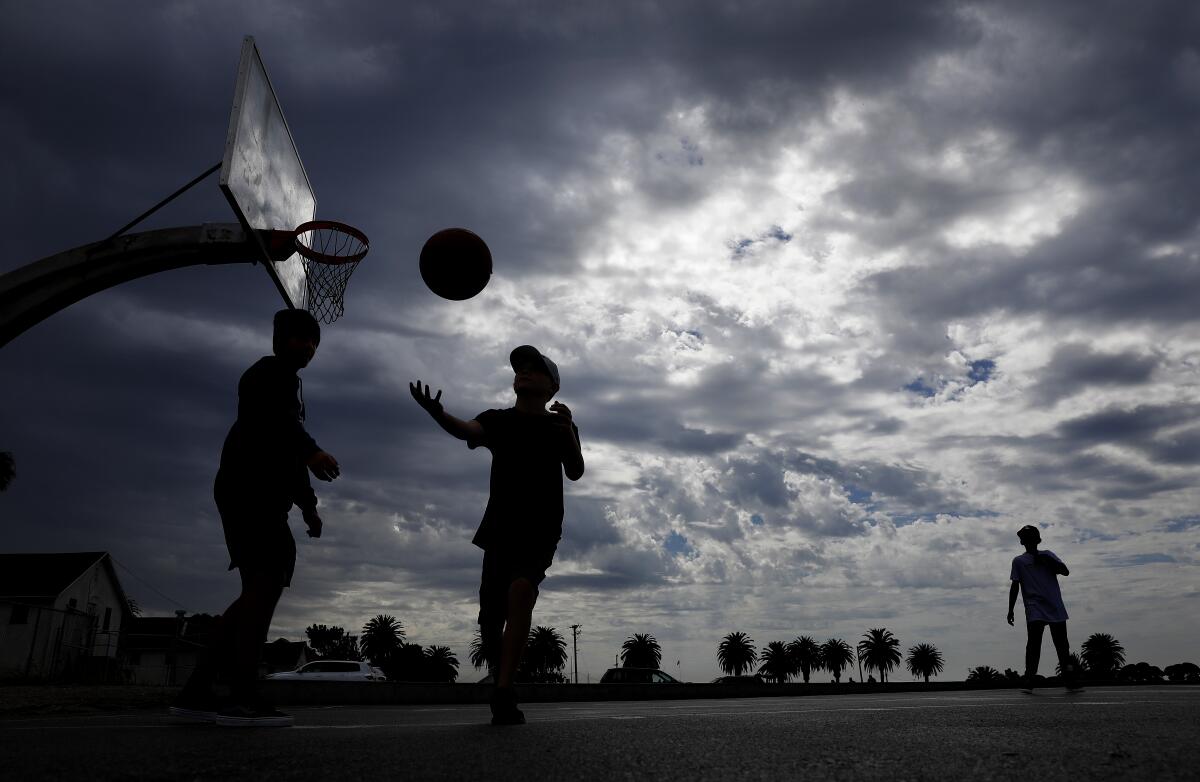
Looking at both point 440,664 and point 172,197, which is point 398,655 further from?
point 172,197

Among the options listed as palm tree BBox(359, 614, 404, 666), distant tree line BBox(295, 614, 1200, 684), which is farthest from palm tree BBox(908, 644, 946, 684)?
palm tree BBox(359, 614, 404, 666)

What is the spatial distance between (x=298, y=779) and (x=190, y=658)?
70689 millimetres

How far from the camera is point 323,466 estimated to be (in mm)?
4105

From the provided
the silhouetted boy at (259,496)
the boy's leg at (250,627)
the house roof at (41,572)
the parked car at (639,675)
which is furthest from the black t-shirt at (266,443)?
the house roof at (41,572)

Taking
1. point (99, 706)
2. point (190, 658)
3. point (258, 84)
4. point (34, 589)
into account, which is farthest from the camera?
point (190, 658)

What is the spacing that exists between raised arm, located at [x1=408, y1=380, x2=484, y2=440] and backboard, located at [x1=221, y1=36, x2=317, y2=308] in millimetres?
4371

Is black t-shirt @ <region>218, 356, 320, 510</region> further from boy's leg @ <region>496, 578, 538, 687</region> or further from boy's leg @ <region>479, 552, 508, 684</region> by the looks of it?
boy's leg @ <region>496, 578, 538, 687</region>

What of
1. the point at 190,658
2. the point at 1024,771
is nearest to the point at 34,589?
the point at 190,658

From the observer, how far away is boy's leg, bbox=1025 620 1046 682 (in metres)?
9.28

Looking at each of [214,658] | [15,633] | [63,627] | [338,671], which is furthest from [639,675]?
[214,658]

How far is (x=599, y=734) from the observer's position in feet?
9.68

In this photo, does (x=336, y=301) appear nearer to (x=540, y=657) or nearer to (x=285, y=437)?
(x=285, y=437)

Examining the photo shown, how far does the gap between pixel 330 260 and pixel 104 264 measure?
2477 millimetres

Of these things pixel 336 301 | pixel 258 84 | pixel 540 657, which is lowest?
pixel 540 657
